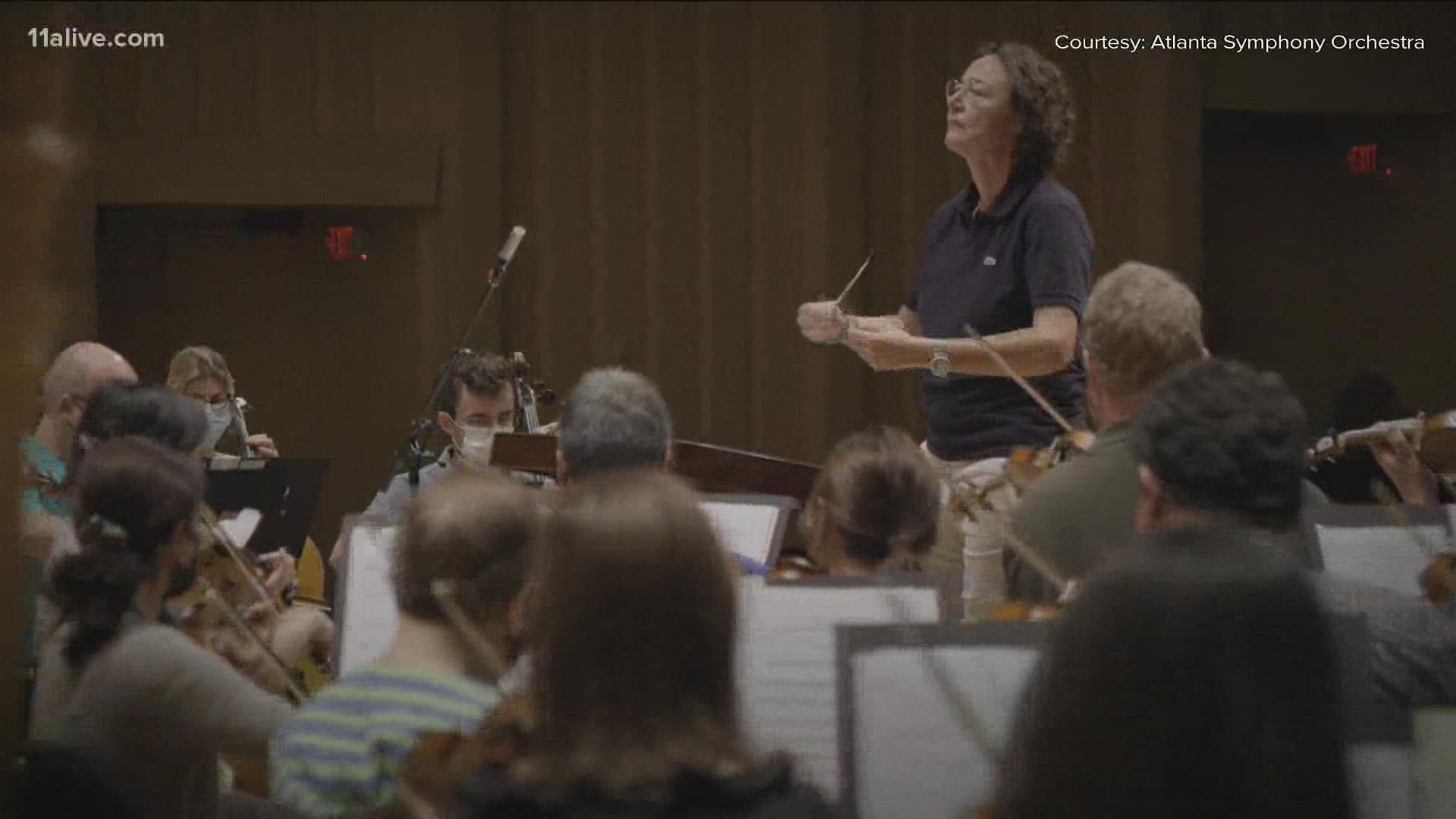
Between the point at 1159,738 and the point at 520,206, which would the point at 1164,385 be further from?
the point at 520,206

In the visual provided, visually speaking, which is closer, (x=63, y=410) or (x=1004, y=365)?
(x=1004, y=365)

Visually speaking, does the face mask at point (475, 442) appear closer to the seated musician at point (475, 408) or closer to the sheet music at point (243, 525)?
the seated musician at point (475, 408)

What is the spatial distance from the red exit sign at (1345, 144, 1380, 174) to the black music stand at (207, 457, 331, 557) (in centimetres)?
524

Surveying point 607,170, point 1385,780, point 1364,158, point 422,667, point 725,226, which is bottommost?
point 1385,780

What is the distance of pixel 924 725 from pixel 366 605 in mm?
1071

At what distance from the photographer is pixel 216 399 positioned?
5488 millimetres

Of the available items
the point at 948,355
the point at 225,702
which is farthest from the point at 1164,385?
the point at 948,355

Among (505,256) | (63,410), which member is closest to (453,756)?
(63,410)

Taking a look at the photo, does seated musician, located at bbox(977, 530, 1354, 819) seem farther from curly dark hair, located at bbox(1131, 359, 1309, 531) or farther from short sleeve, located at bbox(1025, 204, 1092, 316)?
short sleeve, located at bbox(1025, 204, 1092, 316)

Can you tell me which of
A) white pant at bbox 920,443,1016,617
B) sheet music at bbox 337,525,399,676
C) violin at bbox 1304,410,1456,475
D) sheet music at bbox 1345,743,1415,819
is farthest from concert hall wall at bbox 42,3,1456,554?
sheet music at bbox 1345,743,1415,819

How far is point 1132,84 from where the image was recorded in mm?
6832

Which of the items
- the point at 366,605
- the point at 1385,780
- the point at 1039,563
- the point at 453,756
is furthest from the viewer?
the point at 366,605

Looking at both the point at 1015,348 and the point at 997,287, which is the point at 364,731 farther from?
the point at 997,287

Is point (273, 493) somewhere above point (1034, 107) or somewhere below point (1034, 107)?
below
